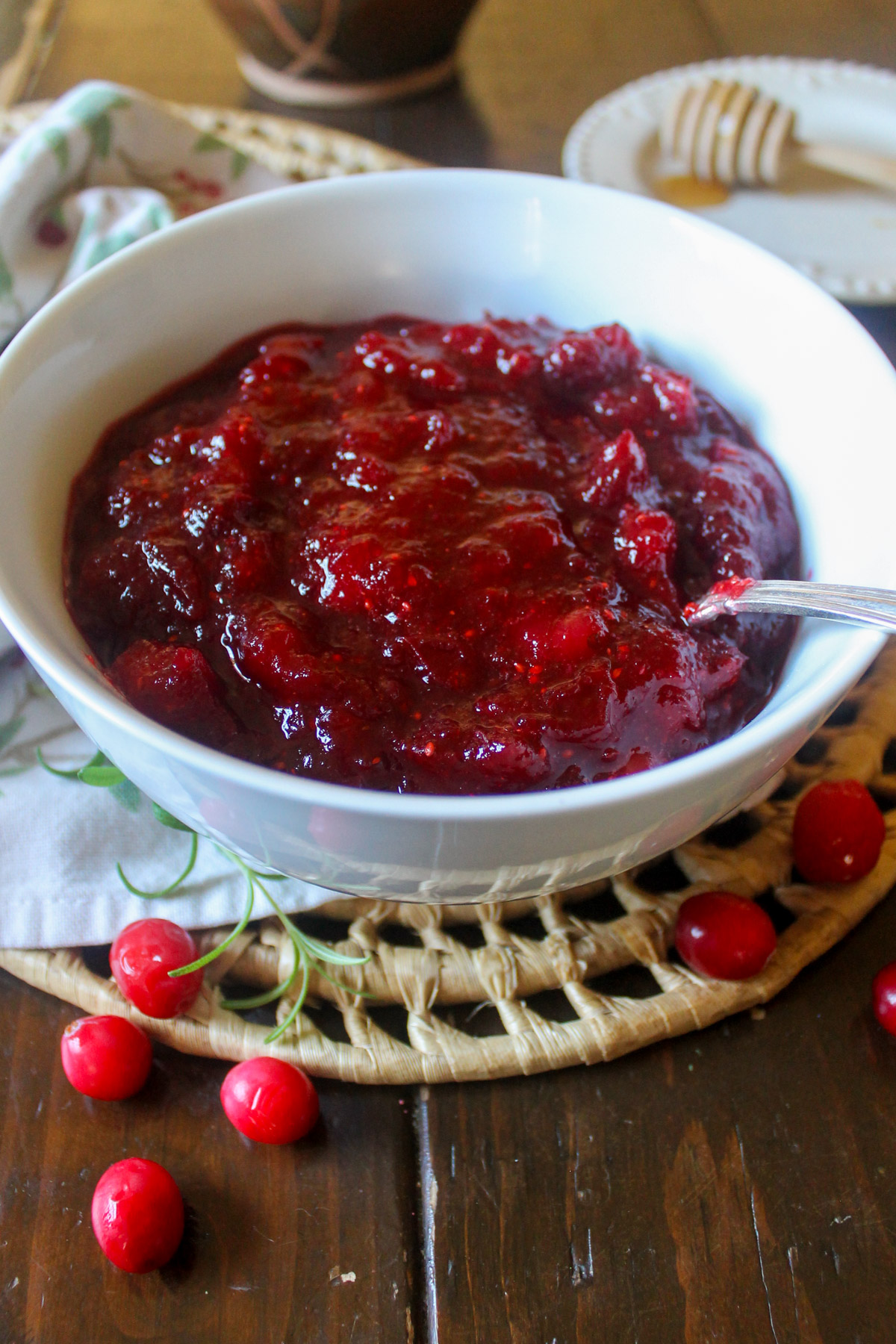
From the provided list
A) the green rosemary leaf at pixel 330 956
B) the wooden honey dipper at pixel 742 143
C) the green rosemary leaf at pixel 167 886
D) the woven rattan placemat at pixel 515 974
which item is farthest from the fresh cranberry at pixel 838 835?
the wooden honey dipper at pixel 742 143

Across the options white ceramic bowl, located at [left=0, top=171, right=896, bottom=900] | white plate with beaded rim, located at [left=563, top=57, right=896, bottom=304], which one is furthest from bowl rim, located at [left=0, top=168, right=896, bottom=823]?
white plate with beaded rim, located at [left=563, top=57, right=896, bottom=304]

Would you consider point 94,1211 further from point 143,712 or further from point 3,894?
point 143,712

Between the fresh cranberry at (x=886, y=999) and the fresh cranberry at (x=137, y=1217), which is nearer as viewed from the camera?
the fresh cranberry at (x=137, y=1217)

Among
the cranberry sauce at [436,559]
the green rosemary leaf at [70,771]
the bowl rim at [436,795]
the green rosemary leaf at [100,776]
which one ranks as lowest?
the green rosemary leaf at [70,771]

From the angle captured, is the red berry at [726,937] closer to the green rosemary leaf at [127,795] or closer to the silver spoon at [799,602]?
the silver spoon at [799,602]

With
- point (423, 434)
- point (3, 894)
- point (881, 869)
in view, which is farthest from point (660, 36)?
point (3, 894)

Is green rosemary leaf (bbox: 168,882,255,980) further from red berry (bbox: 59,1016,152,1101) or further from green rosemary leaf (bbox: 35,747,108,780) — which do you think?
green rosemary leaf (bbox: 35,747,108,780)
